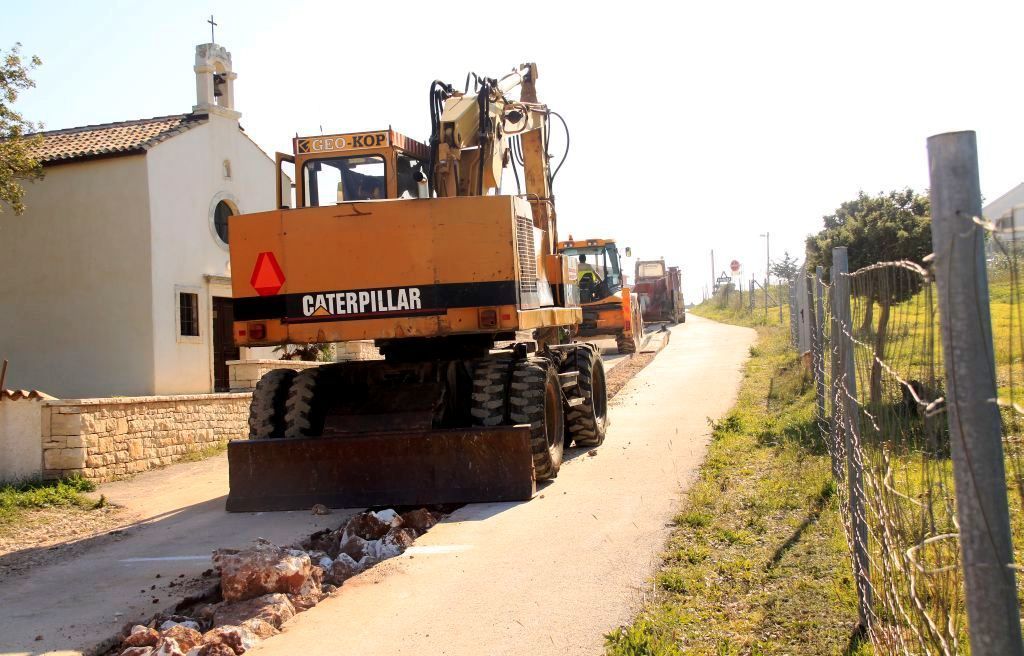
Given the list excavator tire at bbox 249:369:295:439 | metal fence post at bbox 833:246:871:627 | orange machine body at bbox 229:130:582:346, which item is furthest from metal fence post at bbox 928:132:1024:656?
excavator tire at bbox 249:369:295:439

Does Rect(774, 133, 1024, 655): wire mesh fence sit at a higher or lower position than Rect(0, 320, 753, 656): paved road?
higher

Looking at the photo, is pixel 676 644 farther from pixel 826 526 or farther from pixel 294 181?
pixel 294 181

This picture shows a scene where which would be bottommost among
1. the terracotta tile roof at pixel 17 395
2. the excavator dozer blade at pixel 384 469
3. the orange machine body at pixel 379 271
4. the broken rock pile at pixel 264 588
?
the broken rock pile at pixel 264 588

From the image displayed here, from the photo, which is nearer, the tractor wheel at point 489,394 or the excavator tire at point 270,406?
the tractor wheel at point 489,394

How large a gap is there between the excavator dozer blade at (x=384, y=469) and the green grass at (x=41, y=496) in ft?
9.09

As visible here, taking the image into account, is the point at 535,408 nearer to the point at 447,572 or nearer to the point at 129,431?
the point at 447,572

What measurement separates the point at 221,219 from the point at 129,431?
24.5ft

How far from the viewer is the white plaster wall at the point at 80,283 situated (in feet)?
57.6

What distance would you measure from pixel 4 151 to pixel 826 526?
1243 cm

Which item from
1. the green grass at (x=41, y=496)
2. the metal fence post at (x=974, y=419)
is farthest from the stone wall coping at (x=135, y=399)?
the metal fence post at (x=974, y=419)

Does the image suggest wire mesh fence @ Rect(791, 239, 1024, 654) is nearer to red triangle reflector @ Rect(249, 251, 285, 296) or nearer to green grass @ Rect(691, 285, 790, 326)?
A: red triangle reflector @ Rect(249, 251, 285, 296)

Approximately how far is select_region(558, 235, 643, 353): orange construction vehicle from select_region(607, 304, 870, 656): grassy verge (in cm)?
1514

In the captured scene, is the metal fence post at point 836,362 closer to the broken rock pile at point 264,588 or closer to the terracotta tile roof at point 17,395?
the broken rock pile at point 264,588

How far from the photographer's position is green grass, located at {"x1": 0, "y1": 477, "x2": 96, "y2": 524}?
10.6 m
